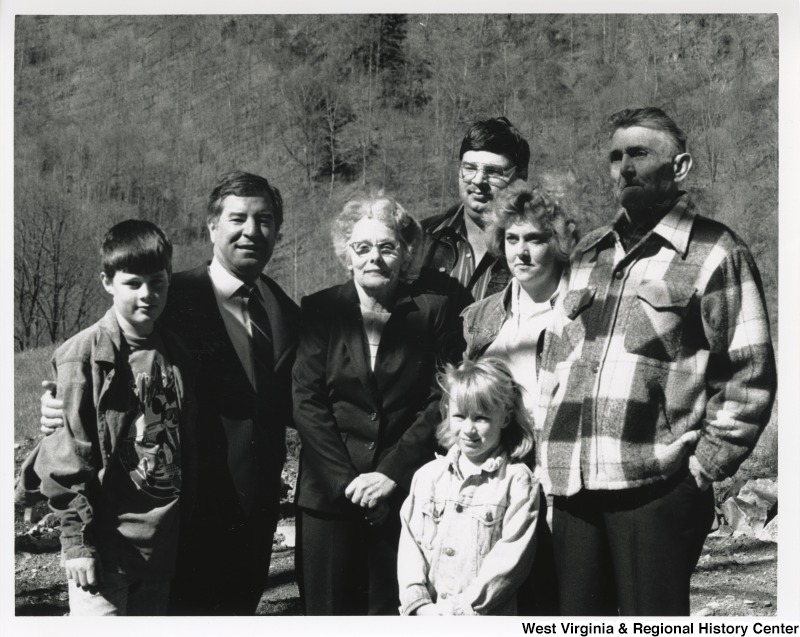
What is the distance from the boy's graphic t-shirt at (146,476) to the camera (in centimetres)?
455

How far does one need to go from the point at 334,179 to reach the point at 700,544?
217 cm

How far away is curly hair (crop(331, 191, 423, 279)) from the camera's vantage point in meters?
4.61

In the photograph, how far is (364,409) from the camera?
450cm

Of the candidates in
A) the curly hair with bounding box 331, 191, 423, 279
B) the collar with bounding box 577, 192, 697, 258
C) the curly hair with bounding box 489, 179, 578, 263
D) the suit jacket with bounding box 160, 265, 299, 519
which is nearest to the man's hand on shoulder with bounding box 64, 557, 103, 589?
the suit jacket with bounding box 160, 265, 299, 519

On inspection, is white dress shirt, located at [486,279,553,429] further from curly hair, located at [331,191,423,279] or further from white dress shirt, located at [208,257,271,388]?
white dress shirt, located at [208,257,271,388]

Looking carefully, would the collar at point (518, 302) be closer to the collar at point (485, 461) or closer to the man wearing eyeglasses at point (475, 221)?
the man wearing eyeglasses at point (475, 221)

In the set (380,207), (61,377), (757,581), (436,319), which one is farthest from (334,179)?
(757,581)

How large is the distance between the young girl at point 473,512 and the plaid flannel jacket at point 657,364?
222 mm

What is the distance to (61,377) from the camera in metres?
4.59

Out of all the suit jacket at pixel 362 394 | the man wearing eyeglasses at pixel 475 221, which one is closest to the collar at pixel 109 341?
the suit jacket at pixel 362 394

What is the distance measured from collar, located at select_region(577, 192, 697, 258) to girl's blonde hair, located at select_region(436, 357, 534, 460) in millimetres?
665

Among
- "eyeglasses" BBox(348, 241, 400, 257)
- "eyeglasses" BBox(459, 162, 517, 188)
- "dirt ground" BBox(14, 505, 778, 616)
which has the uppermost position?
"eyeglasses" BBox(459, 162, 517, 188)

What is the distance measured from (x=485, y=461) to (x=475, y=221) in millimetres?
1071

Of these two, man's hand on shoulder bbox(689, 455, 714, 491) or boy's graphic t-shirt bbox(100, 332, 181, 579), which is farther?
boy's graphic t-shirt bbox(100, 332, 181, 579)
